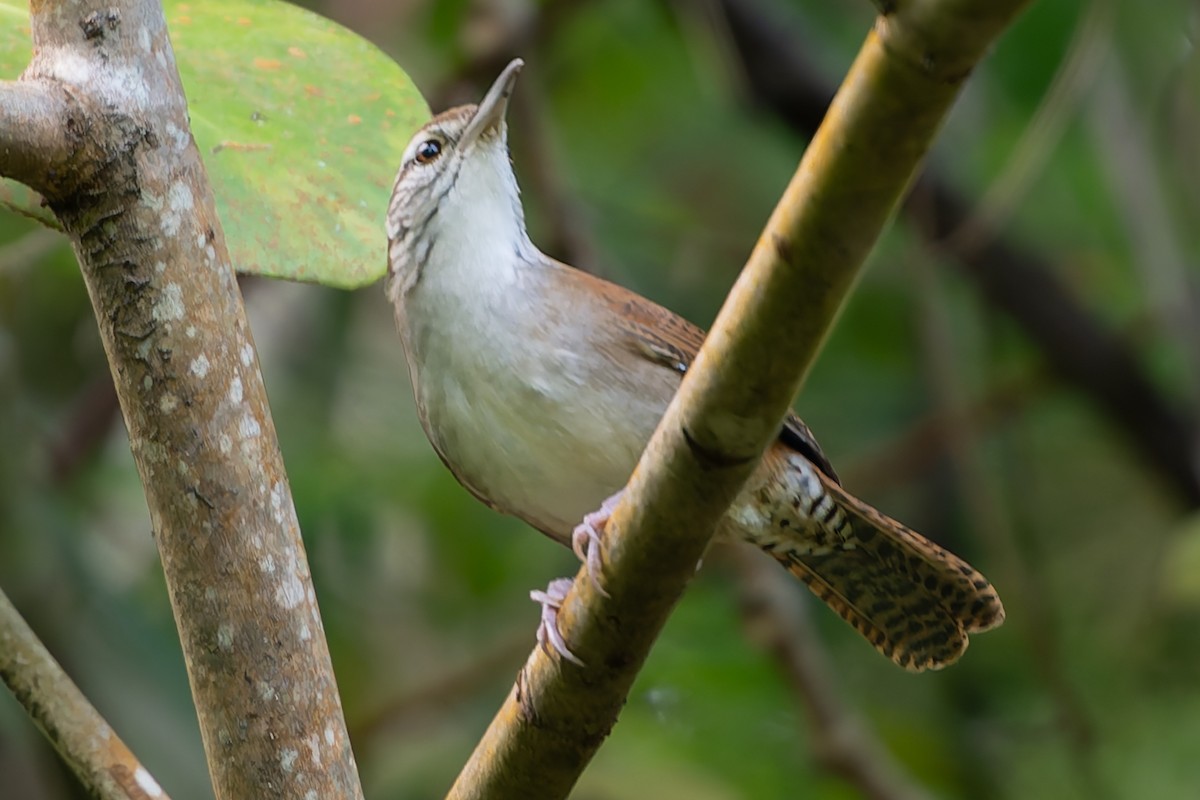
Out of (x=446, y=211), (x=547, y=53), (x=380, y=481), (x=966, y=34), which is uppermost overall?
(x=966, y=34)

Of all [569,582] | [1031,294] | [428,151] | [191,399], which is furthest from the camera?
[1031,294]

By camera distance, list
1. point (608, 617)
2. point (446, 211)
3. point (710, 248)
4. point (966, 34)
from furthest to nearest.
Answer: point (710, 248) → point (446, 211) → point (608, 617) → point (966, 34)

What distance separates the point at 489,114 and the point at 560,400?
A: 0.80 m

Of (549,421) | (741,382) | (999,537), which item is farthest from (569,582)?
(999,537)

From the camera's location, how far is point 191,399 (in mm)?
1978

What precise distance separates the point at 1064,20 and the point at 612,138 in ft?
6.49

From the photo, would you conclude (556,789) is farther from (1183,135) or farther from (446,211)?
(1183,135)

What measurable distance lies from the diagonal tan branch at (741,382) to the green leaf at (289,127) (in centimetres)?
66

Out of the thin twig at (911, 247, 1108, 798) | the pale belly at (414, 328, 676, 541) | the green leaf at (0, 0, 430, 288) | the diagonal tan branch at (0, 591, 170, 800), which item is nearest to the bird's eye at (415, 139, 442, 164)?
the pale belly at (414, 328, 676, 541)

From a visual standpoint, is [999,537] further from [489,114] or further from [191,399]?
[191,399]

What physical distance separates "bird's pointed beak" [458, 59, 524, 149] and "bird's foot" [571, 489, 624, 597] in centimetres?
107

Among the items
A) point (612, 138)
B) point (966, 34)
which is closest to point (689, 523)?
point (966, 34)

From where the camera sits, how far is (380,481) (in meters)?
5.33

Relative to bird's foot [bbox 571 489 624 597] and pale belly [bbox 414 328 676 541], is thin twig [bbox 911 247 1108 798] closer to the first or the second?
pale belly [bbox 414 328 676 541]
